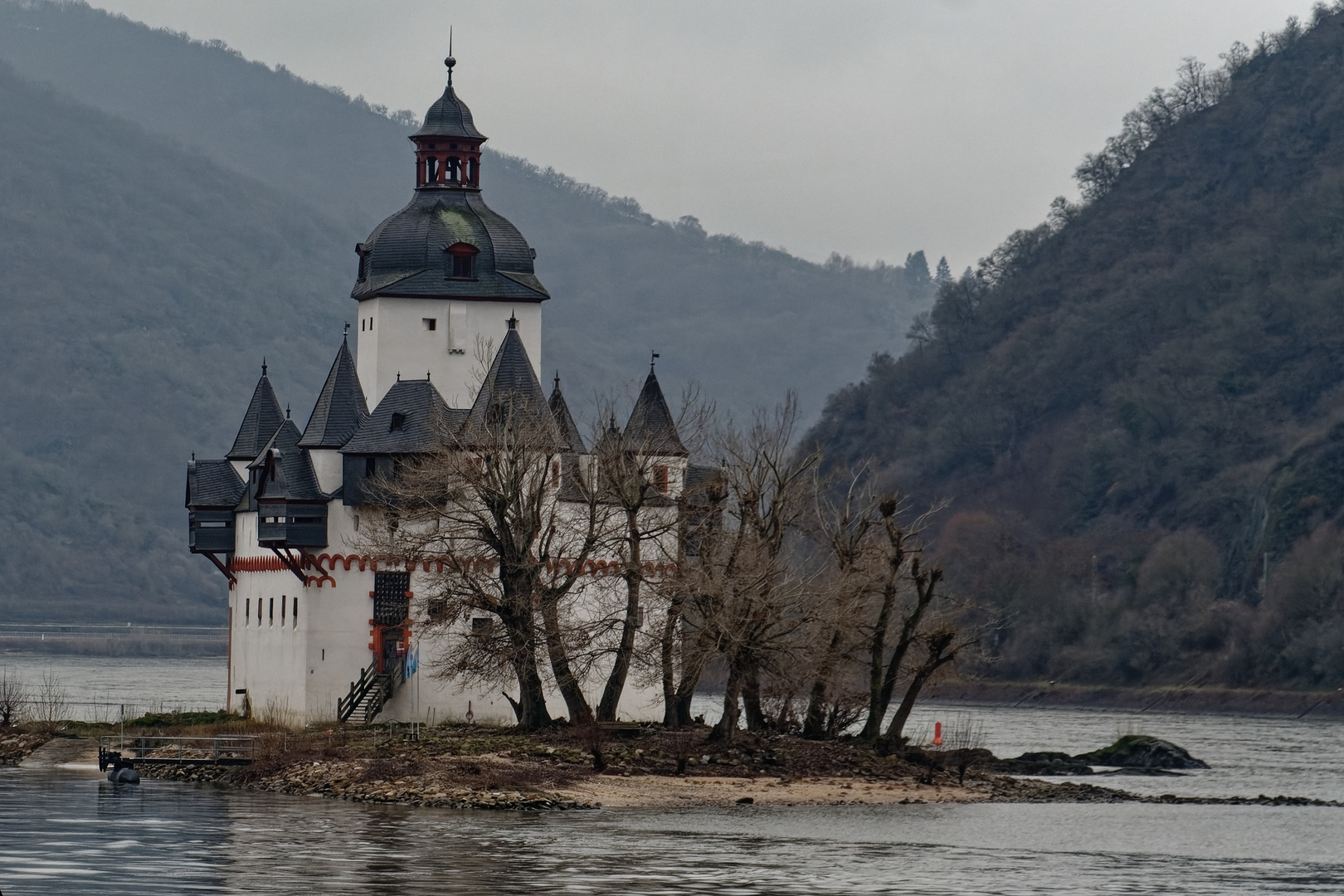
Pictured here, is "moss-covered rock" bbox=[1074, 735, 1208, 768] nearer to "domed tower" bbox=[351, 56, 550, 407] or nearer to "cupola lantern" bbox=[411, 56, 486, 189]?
"domed tower" bbox=[351, 56, 550, 407]

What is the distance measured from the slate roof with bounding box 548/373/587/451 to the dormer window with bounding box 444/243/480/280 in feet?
16.3

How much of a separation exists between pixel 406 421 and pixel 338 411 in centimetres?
354

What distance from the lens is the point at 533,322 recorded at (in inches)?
3430

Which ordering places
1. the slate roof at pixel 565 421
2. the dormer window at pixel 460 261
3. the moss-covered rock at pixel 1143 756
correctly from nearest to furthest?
the slate roof at pixel 565 421
the dormer window at pixel 460 261
the moss-covered rock at pixel 1143 756

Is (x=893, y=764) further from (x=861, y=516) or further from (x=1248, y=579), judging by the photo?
(x=1248, y=579)

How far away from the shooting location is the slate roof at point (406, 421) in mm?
80250

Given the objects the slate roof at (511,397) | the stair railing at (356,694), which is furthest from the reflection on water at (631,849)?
the slate roof at (511,397)

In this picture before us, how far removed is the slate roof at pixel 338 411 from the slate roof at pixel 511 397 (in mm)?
4616

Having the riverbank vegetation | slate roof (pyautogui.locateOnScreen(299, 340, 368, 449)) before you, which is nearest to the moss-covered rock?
the riverbank vegetation

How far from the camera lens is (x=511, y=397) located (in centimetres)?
7706

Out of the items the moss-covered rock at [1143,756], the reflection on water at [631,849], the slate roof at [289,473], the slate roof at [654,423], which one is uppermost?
the slate roof at [654,423]

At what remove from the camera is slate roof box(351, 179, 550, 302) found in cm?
8625

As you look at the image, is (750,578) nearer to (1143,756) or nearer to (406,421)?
(406,421)

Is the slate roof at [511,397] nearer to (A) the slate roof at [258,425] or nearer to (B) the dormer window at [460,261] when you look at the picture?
(B) the dormer window at [460,261]
